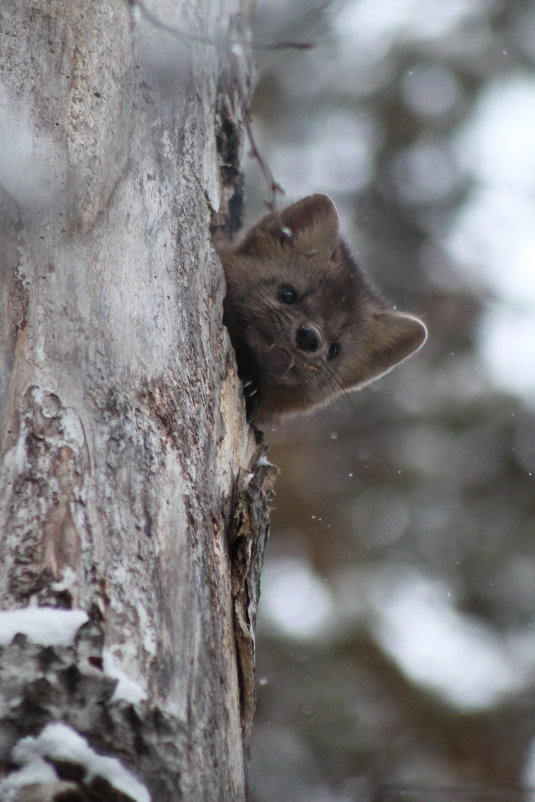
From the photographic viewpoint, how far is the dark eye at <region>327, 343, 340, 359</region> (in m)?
4.64

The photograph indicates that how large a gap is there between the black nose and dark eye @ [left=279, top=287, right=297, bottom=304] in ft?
0.61

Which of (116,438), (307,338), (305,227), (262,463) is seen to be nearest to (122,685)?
(116,438)

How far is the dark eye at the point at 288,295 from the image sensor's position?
4352 mm

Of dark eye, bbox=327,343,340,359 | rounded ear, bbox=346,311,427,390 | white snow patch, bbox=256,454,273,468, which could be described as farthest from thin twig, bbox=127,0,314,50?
rounded ear, bbox=346,311,427,390

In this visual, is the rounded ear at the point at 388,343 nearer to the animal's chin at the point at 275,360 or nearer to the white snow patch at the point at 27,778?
the animal's chin at the point at 275,360

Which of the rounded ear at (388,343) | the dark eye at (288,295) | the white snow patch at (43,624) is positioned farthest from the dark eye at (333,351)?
the white snow patch at (43,624)

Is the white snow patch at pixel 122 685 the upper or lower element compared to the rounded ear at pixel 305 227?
lower

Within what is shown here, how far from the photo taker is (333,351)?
468cm

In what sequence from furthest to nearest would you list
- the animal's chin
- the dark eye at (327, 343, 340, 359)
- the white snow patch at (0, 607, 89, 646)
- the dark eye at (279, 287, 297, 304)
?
the dark eye at (327, 343, 340, 359) < the dark eye at (279, 287, 297, 304) < the animal's chin < the white snow patch at (0, 607, 89, 646)

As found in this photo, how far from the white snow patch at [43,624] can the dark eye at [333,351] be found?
2928 millimetres

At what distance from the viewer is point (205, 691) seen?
6.87ft

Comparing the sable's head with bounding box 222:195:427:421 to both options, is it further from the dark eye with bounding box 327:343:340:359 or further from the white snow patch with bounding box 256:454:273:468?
the white snow patch with bounding box 256:454:273:468

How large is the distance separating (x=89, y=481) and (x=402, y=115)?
6886 millimetres

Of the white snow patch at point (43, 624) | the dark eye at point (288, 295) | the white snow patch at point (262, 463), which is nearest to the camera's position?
the white snow patch at point (43, 624)
